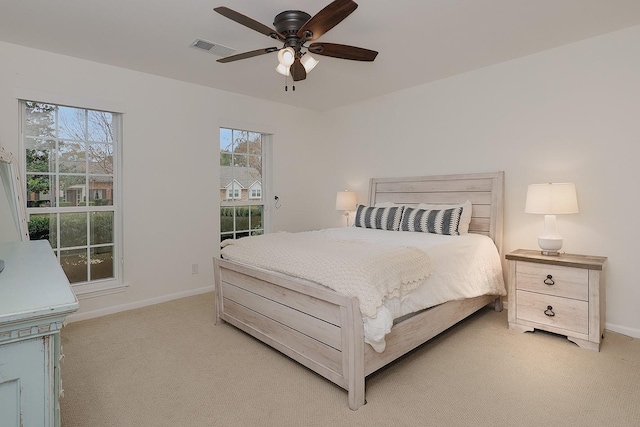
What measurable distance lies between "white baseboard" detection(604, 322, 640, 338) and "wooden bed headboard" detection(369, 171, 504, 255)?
3.31 feet

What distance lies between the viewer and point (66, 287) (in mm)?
875

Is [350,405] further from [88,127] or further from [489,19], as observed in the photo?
[88,127]

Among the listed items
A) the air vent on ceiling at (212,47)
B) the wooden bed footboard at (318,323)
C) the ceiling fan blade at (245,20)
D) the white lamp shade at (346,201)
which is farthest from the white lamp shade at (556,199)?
the air vent on ceiling at (212,47)

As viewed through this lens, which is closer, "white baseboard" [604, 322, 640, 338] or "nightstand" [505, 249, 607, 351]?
"nightstand" [505, 249, 607, 351]

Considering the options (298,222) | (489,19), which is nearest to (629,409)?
(489,19)

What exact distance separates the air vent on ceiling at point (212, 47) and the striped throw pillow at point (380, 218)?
2147mm

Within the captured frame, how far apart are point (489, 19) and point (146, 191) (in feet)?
11.4

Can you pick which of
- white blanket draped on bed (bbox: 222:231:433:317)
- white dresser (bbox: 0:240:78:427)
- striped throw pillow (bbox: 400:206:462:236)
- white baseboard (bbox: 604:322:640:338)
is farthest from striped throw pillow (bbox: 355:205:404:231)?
white dresser (bbox: 0:240:78:427)

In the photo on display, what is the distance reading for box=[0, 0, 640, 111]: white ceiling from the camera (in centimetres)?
236

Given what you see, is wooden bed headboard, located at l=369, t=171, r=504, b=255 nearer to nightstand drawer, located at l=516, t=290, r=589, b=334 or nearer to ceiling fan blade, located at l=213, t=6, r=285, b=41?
nightstand drawer, located at l=516, t=290, r=589, b=334

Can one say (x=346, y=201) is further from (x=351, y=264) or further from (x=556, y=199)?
(x=351, y=264)

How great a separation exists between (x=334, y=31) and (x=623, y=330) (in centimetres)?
335

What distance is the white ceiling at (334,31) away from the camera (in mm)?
2355

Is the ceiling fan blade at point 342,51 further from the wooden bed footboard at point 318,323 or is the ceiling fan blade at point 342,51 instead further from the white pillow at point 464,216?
the white pillow at point 464,216
